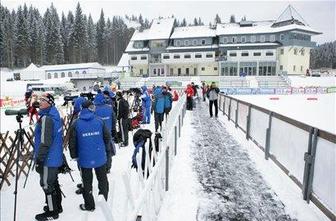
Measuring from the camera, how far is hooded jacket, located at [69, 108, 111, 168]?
4818 millimetres

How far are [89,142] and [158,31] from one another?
68.4 meters

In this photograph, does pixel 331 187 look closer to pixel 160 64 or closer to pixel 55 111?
pixel 55 111

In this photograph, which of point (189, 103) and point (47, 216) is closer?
point (47, 216)

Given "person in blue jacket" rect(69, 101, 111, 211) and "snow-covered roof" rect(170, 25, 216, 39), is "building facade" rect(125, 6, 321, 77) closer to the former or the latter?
"snow-covered roof" rect(170, 25, 216, 39)

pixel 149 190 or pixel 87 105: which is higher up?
pixel 87 105

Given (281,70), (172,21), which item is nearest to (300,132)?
(281,70)

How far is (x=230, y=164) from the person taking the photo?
7816 mm

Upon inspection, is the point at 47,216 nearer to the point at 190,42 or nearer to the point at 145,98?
the point at 145,98

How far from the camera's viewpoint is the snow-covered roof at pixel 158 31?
68.8 m

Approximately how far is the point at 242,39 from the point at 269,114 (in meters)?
58.9

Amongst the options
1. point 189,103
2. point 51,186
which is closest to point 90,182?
point 51,186

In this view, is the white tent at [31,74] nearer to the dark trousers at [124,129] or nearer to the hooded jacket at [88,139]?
the dark trousers at [124,129]

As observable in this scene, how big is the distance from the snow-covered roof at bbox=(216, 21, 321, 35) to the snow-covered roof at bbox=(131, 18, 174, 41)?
1119cm

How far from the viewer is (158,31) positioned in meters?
70.8
